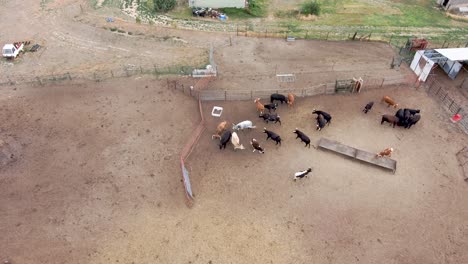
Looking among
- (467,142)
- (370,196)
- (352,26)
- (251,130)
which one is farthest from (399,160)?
(352,26)

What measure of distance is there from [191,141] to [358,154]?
1104 cm

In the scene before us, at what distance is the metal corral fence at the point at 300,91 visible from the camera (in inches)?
1068

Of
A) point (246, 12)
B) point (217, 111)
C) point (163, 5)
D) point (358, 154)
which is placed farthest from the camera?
point (246, 12)

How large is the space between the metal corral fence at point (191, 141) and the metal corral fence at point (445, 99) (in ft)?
60.9

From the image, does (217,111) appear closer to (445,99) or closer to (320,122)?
(320,122)

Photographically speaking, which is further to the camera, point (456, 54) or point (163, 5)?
point (163, 5)

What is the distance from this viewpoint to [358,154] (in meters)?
22.3

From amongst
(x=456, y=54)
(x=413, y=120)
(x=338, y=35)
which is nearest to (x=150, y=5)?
(x=338, y=35)

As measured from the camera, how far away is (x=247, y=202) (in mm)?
19750

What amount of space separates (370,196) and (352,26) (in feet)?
83.5

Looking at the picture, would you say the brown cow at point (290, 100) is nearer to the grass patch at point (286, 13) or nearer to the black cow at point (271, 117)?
the black cow at point (271, 117)

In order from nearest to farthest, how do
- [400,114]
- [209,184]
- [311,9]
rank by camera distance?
[209,184]
[400,114]
[311,9]

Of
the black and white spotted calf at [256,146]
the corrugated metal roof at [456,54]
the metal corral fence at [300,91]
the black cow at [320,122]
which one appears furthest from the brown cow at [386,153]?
the corrugated metal roof at [456,54]

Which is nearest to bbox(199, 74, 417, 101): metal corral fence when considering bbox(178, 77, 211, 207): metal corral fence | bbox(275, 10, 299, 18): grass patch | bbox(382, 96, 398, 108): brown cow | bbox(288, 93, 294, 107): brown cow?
bbox(178, 77, 211, 207): metal corral fence
